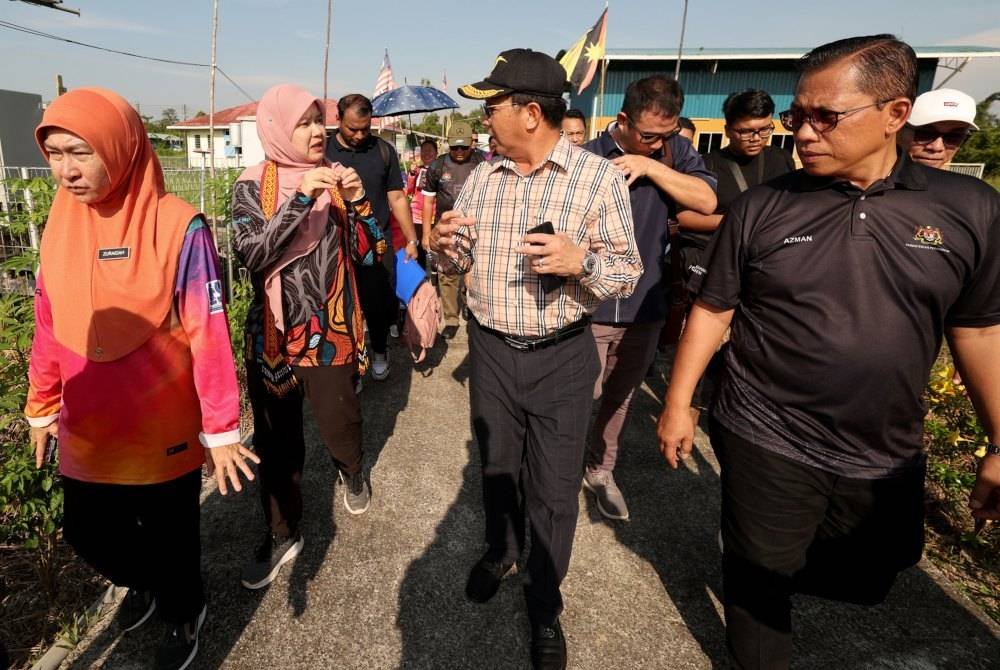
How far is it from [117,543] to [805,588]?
2.51 meters

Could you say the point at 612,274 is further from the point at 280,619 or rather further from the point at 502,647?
the point at 280,619

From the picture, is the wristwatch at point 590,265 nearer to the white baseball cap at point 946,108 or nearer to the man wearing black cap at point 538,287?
the man wearing black cap at point 538,287

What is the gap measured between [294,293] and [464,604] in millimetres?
1629

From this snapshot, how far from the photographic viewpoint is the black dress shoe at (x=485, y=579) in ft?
8.42

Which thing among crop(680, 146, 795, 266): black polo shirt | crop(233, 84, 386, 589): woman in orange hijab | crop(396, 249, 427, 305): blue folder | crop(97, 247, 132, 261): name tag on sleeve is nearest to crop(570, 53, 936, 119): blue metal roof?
crop(680, 146, 795, 266): black polo shirt

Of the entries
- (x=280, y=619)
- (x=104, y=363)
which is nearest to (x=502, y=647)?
(x=280, y=619)

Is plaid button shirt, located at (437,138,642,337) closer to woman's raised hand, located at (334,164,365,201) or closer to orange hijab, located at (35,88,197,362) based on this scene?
woman's raised hand, located at (334,164,365,201)

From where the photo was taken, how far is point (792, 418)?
185 cm

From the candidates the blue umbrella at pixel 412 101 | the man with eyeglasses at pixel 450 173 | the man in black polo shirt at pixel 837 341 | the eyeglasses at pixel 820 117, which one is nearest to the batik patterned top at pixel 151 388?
the man in black polo shirt at pixel 837 341

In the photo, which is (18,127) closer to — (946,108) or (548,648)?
(548,648)

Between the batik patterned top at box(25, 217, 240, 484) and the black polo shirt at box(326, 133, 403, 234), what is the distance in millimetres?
2757

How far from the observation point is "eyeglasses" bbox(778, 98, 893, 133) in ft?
5.29

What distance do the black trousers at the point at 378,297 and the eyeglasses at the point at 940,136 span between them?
3.07 metres

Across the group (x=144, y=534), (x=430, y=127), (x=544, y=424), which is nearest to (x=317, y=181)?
(x=544, y=424)
